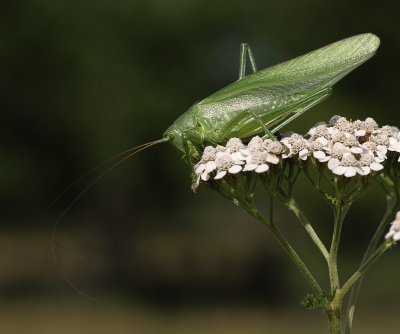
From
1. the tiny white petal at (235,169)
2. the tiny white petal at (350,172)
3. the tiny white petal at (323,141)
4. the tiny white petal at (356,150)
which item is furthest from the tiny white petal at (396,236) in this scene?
the tiny white petal at (235,169)

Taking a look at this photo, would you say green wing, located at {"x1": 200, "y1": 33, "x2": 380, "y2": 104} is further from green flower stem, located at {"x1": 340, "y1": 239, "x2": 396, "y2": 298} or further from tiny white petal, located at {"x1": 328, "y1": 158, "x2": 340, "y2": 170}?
green flower stem, located at {"x1": 340, "y1": 239, "x2": 396, "y2": 298}

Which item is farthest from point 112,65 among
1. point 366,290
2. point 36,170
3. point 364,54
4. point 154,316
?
point 364,54

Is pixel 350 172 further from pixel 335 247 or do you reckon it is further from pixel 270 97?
pixel 270 97

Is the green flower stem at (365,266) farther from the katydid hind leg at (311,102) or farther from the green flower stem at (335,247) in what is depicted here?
the katydid hind leg at (311,102)

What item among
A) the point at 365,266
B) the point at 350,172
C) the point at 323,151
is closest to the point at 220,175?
the point at 323,151

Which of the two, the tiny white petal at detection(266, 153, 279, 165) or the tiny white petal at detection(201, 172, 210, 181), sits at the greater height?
the tiny white petal at detection(201, 172, 210, 181)

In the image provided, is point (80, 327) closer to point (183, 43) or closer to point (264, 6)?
point (183, 43)

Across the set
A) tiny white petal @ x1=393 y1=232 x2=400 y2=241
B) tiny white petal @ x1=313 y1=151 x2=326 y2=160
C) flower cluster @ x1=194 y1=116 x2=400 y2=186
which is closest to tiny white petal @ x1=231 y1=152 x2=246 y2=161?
flower cluster @ x1=194 y1=116 x2=400 y2=186
